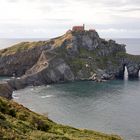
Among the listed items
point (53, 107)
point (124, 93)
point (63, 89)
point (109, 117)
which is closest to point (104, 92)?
point (124, 93)

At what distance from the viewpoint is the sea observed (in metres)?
119

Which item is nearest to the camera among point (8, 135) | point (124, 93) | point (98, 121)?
point (8, 135)

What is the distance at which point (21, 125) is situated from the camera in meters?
45.5

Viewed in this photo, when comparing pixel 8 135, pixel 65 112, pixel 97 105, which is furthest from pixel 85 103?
pixel 8 135

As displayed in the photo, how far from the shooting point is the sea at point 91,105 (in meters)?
119

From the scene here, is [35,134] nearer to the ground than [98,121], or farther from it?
farther from it

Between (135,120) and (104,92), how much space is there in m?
56.3

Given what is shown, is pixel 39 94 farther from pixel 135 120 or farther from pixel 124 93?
pixel 135 120

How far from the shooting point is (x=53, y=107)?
149000 millimetres

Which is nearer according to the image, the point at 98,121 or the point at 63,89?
the point at 98,121

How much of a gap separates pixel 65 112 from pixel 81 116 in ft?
26.6

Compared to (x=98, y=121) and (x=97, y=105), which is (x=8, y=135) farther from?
(x=97, y=105)

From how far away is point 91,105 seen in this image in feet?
497

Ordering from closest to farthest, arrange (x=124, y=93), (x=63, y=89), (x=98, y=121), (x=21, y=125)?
(x=21, y=125) → (x=98, y=121) → (x=124, y=93) → (x=63, y=89)
